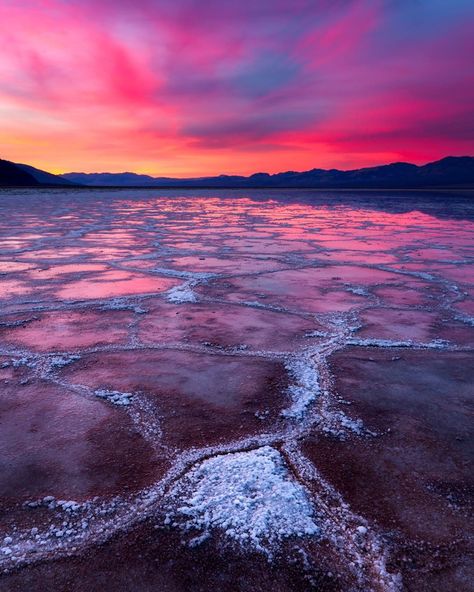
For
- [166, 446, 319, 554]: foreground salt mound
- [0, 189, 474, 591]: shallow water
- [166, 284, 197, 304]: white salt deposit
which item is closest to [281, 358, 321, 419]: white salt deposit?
[0, 189, 474, 591]: shallow water

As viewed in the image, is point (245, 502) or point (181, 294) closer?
point (245, 502)

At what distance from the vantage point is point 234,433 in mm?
1767

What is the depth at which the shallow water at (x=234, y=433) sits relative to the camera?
1190mm

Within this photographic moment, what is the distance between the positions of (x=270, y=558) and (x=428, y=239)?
806 centimetres

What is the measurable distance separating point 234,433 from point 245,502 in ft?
1.31

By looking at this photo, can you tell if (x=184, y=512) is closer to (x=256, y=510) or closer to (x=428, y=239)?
(x=256, y=510)

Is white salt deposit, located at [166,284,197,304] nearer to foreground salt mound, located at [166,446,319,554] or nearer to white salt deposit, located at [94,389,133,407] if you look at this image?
white salt deposit, located at [94,389,133,407]

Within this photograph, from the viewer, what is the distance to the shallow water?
1190 mm

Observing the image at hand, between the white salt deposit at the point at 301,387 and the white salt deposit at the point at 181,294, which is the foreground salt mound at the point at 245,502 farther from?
the white salt deposit at the point at 181,294

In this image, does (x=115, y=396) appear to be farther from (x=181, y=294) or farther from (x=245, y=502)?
(x=181, y=294)

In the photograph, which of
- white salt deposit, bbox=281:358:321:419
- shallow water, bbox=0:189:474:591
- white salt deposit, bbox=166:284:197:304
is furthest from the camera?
white salt deposit, bbox=166:284:197:304

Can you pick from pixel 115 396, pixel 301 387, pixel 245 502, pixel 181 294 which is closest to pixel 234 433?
pixel 245 502

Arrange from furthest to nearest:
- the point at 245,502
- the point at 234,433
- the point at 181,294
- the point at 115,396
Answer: the point at 181,294 < the point at 115,396 < the point at 234,433 < the point at 245,502

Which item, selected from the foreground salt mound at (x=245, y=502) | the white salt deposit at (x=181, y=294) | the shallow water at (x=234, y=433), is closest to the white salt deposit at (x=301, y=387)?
the shallow water at (x=234, y=433)
